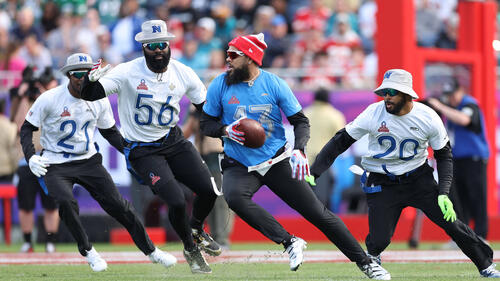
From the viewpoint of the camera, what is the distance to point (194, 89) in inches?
414

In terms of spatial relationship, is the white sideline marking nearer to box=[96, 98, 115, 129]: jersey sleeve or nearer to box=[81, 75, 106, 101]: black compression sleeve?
box=[96, 98, 115, 129]: jersey sleeve

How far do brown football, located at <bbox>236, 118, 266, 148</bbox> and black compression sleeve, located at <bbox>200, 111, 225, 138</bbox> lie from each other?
26cm

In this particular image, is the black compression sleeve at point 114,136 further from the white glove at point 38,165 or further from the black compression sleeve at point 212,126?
the black compression sleeve at point 212,126

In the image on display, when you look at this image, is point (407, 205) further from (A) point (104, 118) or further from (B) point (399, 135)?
(A) point (104, 118)

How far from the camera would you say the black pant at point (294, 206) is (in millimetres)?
9305

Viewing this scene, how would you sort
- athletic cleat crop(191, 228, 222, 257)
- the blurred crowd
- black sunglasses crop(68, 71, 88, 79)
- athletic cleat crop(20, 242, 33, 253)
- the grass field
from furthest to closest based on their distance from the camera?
the blurred crowd < athletic cleat crop(20, 242, 33, 253) < black sunglasses crop(68, 71, 88, 79) < athletic cleat crop(191, 228, 222, 257) < the grass field

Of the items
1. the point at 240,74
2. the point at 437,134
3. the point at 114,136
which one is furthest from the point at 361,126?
the point at 114,136

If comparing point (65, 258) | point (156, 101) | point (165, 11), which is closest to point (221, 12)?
point (165, 11)

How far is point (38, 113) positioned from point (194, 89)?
1900mm

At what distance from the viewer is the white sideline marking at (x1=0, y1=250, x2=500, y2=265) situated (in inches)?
481

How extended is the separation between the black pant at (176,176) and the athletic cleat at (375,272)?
1797mm

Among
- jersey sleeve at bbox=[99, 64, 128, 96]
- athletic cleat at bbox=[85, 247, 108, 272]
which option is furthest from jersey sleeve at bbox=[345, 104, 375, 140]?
athletic cleat at bbox=[85, 247, 108, 272]

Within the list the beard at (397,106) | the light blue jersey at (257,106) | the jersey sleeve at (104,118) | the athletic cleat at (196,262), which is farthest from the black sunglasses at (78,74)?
the beard at (397,106)

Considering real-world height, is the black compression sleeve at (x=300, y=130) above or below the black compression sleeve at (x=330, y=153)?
above
